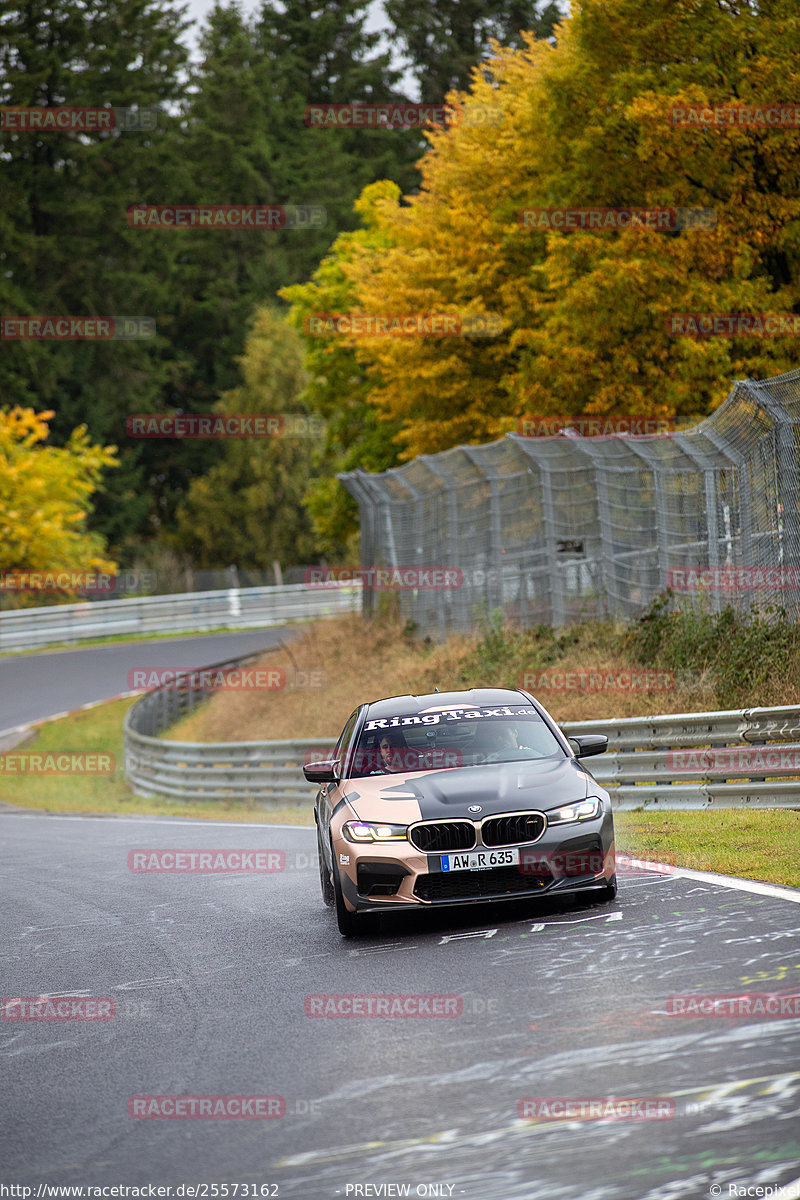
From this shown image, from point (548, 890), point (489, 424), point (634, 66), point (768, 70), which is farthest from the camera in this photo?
point (489, 424)

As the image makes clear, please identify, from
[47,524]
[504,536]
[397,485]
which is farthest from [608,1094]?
[47,524]

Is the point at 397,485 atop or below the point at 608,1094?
atop

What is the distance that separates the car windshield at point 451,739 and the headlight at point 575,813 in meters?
0.78

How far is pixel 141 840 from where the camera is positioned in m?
17.9

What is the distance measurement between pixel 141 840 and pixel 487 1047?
12.1 m

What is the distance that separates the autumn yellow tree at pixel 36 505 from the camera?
173 feet

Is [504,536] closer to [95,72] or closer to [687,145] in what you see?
[687,145]

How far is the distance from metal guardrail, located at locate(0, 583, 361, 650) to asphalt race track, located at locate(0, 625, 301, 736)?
1.43m

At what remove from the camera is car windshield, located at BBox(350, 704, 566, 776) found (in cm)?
1003

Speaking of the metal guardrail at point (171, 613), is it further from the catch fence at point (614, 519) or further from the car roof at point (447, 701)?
the car roof at point (447, 701)

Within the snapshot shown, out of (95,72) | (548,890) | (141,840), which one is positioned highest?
(95,72)

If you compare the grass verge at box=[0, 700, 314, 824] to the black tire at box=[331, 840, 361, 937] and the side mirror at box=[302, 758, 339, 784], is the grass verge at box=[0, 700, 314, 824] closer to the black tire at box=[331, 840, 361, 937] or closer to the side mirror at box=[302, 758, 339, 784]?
the side mirror at box=[302, 758, 339, 784]

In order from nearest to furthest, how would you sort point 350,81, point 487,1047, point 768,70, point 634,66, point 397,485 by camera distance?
point 487,1047, point 768,70, point 634,66, point 397,485, point 350,81

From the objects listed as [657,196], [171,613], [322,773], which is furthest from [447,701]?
[171,613]
